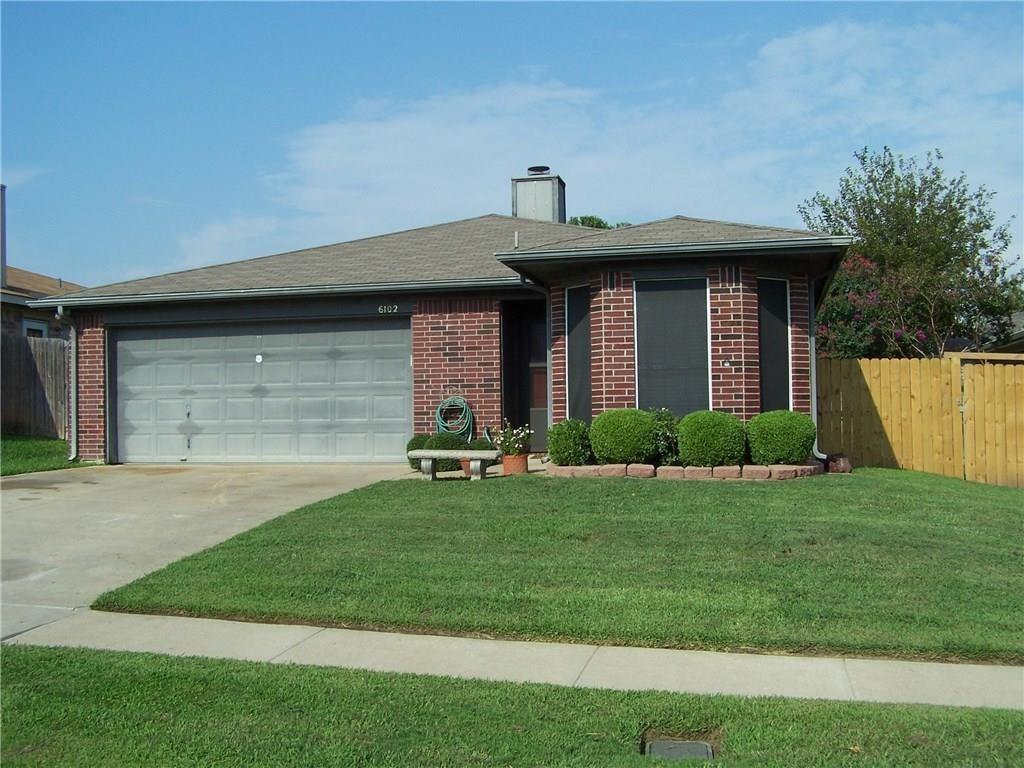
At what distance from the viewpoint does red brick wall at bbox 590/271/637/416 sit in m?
12.4

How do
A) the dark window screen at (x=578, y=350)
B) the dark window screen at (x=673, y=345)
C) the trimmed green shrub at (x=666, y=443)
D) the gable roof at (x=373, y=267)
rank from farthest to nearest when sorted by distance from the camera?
1. the gable roof at (x=373, y=267)
2. the dark window screen at (x=578, y=350)
3. the dark window screen at (x=673, y=345)
4. the trimmed green shrub at (x=666, y=443)

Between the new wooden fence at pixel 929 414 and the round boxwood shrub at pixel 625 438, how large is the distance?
3998 mm

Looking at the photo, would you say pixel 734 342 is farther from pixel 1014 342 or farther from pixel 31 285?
pixel 31 285

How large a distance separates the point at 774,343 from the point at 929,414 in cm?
327

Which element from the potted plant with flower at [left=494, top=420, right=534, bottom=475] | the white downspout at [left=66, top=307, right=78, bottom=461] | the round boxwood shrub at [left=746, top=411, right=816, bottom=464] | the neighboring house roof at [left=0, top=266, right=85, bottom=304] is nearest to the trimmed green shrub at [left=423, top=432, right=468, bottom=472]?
the potted plant with flower at [left=494, top=420, right=534, bottom=475]

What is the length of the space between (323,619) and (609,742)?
292 centimetres

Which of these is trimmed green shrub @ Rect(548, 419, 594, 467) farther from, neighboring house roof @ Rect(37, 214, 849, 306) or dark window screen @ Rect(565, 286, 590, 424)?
neighboring house roof @ Rect(37, 214, 849, 306)

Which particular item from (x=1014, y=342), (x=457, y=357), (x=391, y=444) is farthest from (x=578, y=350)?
(x=1014, y=342)

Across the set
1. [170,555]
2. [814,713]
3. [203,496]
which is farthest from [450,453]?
[814,713]

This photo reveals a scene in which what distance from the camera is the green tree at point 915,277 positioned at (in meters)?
21.6

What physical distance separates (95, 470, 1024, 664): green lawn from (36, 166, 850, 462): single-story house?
262 centimetres

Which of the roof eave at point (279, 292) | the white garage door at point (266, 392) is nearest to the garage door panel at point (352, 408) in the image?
the white garage door at point (266, 392)

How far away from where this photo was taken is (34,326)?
24.4 meters

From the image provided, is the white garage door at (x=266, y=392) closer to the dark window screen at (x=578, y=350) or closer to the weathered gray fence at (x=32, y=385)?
the dark window screen at (x=578, y=350)
